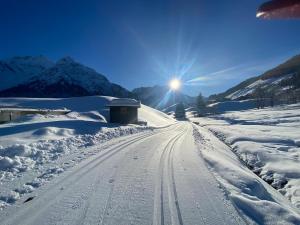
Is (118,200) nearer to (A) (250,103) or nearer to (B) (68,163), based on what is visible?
(B) (68,163)

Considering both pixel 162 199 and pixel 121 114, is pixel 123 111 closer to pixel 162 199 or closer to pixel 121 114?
pixel 121 114

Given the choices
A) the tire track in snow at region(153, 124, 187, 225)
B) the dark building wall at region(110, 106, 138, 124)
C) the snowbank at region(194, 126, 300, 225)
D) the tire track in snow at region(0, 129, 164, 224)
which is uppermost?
the dark building wall at region(110, 106, 138, 124)

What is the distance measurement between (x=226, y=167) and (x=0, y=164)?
9041mm

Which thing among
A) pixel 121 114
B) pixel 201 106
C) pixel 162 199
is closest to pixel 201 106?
pixel 201 106

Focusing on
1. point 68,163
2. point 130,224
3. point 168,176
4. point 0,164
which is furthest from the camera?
point 68,163

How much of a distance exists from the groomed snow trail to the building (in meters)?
32.7

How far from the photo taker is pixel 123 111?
Result: 147 feet

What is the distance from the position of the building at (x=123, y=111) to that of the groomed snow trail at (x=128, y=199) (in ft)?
107

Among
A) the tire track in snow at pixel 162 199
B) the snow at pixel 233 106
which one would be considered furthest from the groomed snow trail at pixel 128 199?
the snow at pixel 233 106

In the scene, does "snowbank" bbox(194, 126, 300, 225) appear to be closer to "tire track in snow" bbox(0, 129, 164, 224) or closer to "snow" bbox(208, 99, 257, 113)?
"tire track in snow" bbox(0, 129, 164, 224)

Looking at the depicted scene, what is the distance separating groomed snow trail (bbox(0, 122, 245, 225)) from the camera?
619cm

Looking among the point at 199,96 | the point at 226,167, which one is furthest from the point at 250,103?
the point at 226,167

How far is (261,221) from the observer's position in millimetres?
6211

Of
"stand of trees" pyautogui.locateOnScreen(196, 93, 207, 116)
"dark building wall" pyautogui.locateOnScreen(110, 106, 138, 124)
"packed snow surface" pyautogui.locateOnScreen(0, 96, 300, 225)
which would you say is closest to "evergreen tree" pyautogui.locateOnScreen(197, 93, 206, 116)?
"stand of trees" pyautogui.locateOnScreen(196, 93, 207, 116)
